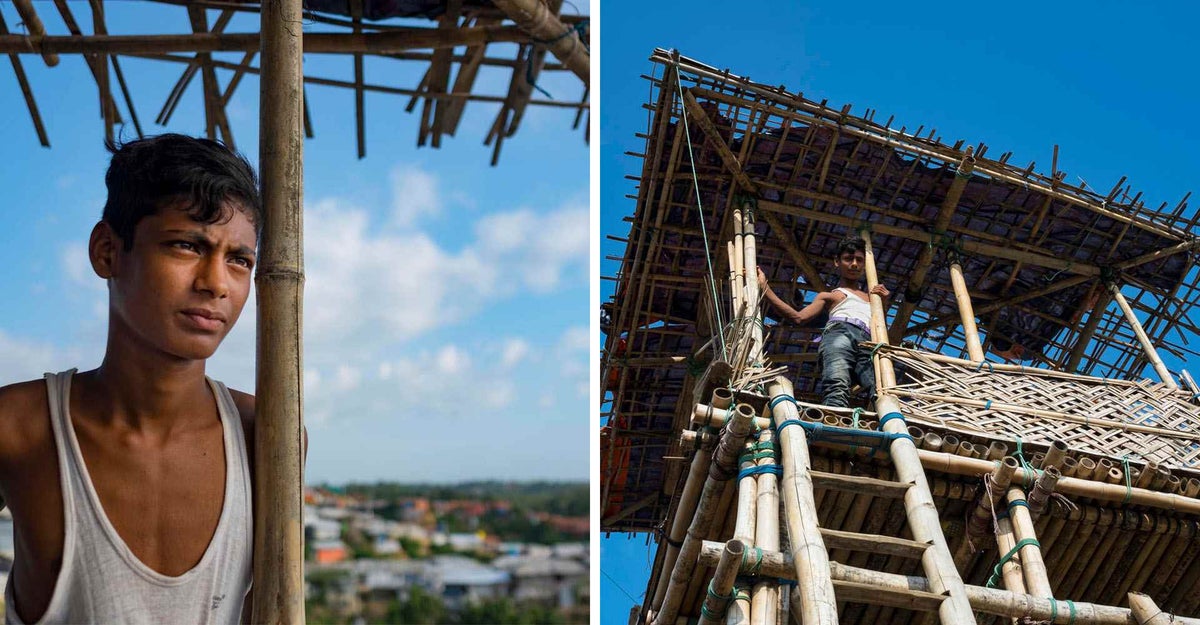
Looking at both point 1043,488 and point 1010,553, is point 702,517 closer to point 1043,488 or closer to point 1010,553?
point 1010,553

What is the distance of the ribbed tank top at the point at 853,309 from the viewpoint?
7.33 m

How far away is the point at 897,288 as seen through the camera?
32.8ft

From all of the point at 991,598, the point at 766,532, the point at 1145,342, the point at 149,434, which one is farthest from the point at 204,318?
the point at 1145,342

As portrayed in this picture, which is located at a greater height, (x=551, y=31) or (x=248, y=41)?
(x=248, y=41)

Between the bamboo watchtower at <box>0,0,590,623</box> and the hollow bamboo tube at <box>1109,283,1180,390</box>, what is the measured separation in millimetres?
5467

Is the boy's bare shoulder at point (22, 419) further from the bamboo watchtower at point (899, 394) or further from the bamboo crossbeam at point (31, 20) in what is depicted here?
the bamboo watchtower at point (899, 394)

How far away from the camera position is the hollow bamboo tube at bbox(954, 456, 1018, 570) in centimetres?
592

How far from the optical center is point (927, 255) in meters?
9.05

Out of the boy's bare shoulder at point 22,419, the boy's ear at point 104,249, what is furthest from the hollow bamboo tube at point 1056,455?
the boy's bare shoulder at point 22,419

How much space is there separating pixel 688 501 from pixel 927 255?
148 inches

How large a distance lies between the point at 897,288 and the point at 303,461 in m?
7.82

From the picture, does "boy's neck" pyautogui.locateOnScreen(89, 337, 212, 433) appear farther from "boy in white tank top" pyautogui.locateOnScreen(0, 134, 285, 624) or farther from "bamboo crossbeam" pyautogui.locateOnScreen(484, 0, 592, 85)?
"bamboo crossbeam" pyautogui.locateOnScreen(484, 0, 592, 85)

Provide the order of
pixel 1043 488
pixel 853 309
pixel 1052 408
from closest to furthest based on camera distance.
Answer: pixel 1043 488, pixel 1052 408, pixel 853 309

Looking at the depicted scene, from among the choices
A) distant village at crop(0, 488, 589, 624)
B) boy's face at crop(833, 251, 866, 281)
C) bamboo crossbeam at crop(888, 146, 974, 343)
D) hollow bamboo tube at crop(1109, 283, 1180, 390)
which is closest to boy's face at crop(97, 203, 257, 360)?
distant village at crop(0, 488, 589, 624)
